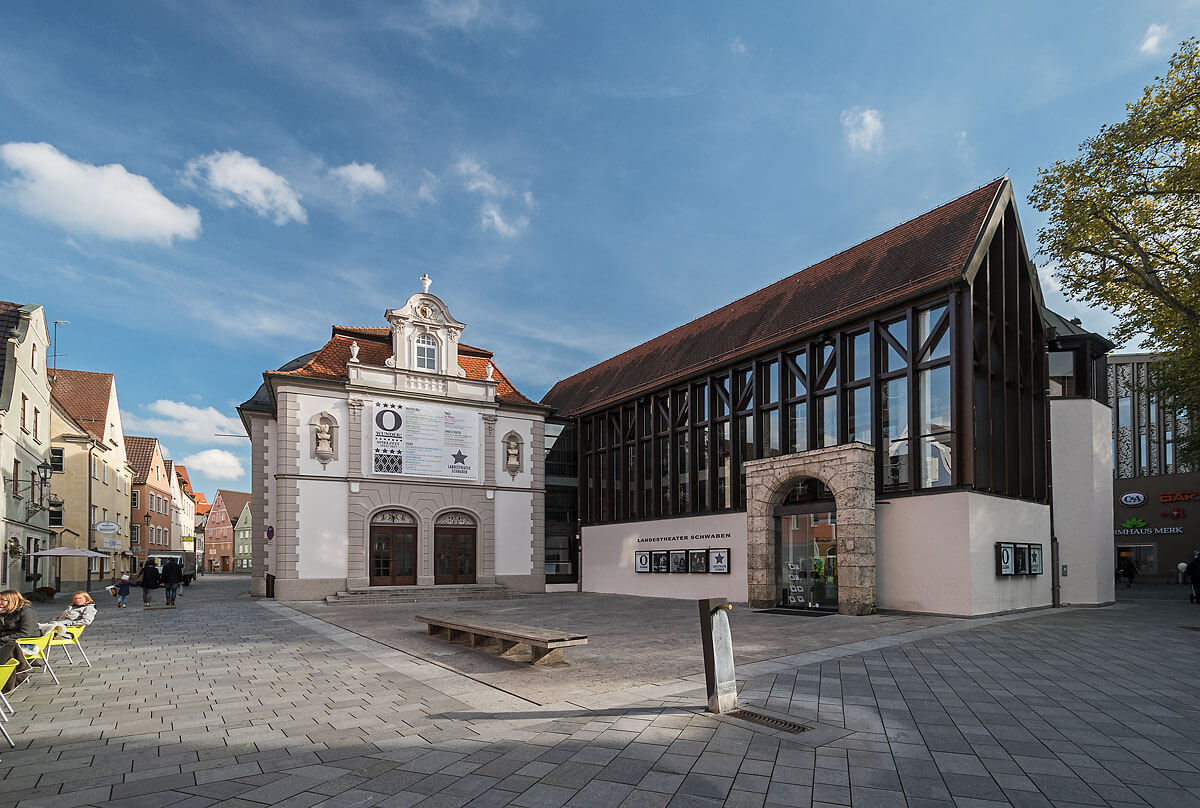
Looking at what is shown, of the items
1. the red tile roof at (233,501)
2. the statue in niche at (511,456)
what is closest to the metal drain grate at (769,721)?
the statue in niche at (511,456)

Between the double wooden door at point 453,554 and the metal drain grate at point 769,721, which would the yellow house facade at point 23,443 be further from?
the metal drain grate at point 769,721

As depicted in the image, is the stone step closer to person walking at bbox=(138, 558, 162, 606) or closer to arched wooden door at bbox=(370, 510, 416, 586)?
arched wooden door at bbox=(370, 510, 416, 586)

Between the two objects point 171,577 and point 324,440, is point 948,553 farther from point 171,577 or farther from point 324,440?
point 171,577

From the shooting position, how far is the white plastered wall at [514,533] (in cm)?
3036

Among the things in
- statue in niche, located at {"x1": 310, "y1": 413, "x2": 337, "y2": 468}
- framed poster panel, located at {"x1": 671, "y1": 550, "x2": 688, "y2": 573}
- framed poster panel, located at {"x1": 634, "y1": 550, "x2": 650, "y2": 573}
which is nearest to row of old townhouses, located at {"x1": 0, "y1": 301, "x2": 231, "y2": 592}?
statue in niche, located at {"x1": 310, "y1": 413, "x2": 337, "y2": 468}

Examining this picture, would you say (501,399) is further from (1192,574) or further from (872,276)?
(1192,574)

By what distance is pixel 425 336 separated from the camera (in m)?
29.6

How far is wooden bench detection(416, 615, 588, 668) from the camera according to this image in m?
10.0

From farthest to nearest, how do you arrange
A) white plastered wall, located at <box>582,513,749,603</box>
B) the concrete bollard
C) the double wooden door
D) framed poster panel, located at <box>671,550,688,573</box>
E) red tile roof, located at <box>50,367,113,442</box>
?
red tile roof, located at <box>50,367,113,442</box>, the double wooden door, framed poster panel, located at <box>671,550,688,573</box>, white plastered wall, located at <box>582,513,749,603</box>, the concrete bollard

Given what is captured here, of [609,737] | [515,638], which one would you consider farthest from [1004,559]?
[609,737]

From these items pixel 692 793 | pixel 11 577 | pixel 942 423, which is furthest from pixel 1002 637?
pixel 11 577

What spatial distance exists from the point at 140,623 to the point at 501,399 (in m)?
16.2

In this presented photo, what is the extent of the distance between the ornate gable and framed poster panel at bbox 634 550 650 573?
10071 mm

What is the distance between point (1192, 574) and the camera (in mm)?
23344
